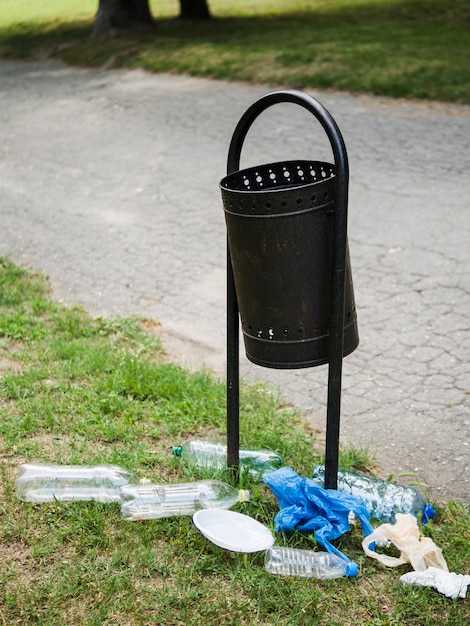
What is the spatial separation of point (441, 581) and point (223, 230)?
14.1 feet

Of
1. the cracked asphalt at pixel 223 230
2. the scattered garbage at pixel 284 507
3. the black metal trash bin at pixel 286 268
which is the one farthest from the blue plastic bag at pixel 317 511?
the cracked asphalt at pixel 223 230

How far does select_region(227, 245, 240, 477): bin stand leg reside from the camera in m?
3.19

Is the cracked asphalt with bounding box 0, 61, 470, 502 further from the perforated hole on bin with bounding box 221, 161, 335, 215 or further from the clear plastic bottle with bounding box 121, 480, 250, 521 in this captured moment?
the perforated hole on bin with bounding box 221, 161, 335, 215

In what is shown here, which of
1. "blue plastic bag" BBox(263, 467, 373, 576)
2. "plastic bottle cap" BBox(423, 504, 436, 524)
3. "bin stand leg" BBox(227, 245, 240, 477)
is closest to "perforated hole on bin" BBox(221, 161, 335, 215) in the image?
"bin stand leg" BBox(227, 245, 240, 477)

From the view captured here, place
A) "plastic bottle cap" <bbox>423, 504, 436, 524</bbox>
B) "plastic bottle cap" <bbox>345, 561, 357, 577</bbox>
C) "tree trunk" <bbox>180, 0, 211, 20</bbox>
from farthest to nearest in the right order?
"tree trunk" <bbox>180, 0, 211, 20</bbox>
"plastic bottle cap" <bbox>423, 504, 436, 524</bbox>
"plastic bottle cap" <bbox>345, 561, 357, 577</bbox>

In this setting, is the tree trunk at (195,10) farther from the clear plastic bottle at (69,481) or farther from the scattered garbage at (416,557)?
the scattered garbage at (416,557)

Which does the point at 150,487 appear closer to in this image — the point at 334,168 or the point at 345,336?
the point at 345,336

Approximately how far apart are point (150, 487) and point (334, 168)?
1.44 meters

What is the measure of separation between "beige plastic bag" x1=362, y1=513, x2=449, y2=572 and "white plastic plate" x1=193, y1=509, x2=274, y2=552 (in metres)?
0.37

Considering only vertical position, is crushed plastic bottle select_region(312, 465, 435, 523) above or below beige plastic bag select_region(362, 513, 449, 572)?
below

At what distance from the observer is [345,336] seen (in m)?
3.01

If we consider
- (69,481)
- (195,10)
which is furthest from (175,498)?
(195,10)

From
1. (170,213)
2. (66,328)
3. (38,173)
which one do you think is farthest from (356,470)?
(38,173)

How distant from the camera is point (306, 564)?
286 cm
